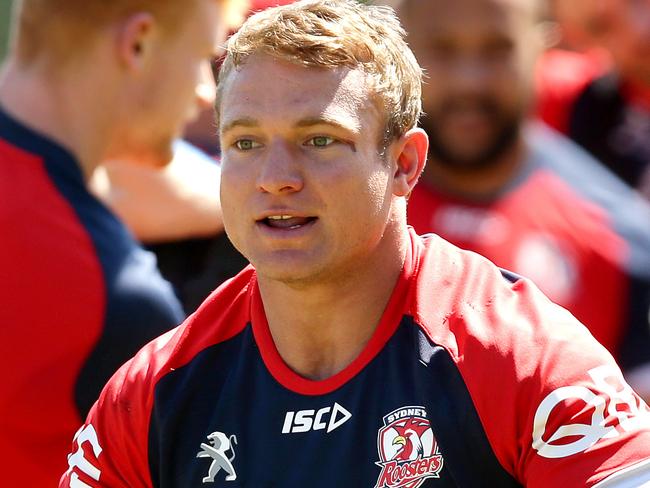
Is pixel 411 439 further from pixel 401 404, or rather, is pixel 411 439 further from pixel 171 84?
pixel 171 84

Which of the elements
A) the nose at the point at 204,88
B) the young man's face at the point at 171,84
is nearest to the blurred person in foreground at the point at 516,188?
the nose at the point at 204,88

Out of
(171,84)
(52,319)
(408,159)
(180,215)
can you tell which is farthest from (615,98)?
(408,159)

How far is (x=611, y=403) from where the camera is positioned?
2.35m

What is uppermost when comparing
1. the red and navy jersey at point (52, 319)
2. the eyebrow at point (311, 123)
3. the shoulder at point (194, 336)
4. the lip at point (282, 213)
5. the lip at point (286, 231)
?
the eyebrow at point (311, 123)

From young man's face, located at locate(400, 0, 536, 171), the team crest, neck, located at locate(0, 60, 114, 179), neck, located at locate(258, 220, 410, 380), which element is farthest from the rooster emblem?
young man's face, located at locate(400, 0, 536, 171)

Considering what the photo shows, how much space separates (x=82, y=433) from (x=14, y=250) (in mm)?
744

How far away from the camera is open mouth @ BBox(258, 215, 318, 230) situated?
2.54 m

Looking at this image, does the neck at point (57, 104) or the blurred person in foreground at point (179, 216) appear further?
the blurred person in foreground at point (179, 216)

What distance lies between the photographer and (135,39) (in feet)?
12.2

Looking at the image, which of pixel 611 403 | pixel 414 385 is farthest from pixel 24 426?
pixel 611 403

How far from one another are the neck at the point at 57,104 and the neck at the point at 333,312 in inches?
42.9

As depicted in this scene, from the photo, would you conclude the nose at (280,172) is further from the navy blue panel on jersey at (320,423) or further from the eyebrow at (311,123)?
the navy blue panel on jersey at (320,423)

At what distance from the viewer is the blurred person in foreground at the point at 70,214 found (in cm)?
333

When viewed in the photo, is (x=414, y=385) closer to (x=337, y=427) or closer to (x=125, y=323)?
(x=337, y=427)
